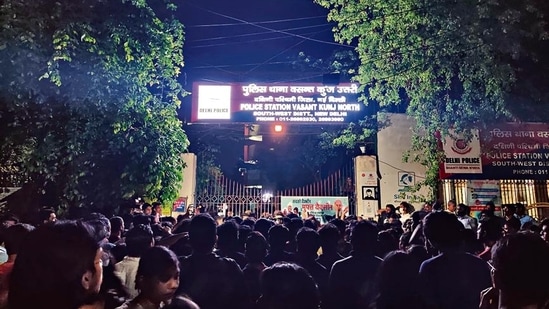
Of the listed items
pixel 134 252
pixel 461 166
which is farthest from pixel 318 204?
pixel 134 252

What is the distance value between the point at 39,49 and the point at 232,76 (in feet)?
42.5

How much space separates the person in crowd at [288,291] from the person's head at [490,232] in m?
3.98

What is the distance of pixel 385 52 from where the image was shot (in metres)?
12.1

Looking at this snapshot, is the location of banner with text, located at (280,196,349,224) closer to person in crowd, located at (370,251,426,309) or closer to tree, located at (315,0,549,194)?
tree, located at (315,0,549,194)

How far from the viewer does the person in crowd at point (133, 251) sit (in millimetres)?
3754

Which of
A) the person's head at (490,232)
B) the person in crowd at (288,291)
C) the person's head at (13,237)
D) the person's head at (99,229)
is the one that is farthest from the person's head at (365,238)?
the person's head at (13,237)

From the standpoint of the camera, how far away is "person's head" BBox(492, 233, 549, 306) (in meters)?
1.90

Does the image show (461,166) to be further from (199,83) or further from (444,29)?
(199,83)

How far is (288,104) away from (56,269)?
44.2ft

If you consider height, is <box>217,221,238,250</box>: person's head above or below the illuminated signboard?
below

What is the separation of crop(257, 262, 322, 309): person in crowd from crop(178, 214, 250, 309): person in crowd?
1150mm

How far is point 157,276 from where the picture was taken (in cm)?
260

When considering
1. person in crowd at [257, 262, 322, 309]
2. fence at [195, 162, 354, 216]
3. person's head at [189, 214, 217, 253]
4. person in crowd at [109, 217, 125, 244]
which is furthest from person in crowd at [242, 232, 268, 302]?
fence at [195, 162, 354, 216]

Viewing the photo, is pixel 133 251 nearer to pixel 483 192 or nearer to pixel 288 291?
pixel 288 291
